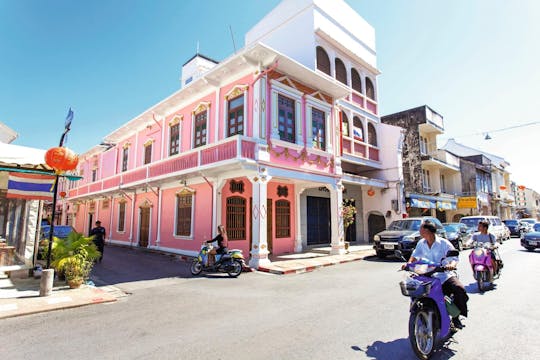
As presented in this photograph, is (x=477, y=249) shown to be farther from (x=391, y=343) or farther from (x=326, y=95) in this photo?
(x=326, y=95)

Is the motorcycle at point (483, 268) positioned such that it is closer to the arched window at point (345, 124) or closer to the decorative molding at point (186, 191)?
the arched window at point (345, 124)

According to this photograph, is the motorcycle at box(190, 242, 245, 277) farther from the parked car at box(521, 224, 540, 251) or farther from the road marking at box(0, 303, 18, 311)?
the parked car at box(521, 224, 540, 251)

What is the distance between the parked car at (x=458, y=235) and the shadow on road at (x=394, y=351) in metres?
13.0

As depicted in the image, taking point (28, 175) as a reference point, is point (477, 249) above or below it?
below

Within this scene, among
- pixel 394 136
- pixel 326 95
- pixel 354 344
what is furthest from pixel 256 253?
pixel 394 136

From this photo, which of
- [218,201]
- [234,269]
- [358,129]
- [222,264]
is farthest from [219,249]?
[358,129]

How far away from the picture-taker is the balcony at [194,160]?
420 inches

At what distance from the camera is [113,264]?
11820mm

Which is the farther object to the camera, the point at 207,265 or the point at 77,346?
the point at 207,265

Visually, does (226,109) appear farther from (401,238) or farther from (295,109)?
(401,238)

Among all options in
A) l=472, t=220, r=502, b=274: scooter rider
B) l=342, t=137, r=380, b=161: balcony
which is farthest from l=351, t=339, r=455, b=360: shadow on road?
l=342, t=137, r=380, b=161: balcony

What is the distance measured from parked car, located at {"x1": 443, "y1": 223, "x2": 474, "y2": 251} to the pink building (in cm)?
316

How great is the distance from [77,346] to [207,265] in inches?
220

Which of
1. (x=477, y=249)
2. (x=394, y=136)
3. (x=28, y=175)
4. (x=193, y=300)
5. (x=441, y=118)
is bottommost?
(x=193, y=300)
